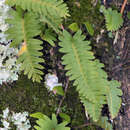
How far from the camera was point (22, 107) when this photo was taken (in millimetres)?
2619

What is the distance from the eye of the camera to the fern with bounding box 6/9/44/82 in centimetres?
232

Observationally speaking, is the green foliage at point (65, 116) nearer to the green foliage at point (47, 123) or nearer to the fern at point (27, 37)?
the green foliage at point (47, 123)

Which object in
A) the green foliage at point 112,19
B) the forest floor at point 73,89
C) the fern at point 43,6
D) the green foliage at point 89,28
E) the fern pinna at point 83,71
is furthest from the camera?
the green foliage at point 112,19

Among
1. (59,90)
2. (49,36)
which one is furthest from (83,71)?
(49,36)

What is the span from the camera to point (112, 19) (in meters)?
2.86

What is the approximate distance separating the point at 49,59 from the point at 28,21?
61 centimetres

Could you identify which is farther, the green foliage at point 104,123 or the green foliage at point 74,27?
the green foliage at point 104,123

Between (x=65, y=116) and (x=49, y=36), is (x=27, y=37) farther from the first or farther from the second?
(x=65, y=116)

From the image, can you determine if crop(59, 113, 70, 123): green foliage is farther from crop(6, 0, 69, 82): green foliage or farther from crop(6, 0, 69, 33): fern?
crop(6, 0, 69, 33): fern

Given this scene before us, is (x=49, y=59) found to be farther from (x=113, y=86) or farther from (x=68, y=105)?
(x=113, y=86)

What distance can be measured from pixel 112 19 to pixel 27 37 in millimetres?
1249

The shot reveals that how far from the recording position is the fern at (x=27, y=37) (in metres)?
2.32

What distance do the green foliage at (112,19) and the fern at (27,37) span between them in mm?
1049

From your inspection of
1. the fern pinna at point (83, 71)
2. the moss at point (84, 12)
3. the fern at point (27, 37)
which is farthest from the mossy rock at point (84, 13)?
the fern at point (27, 37)
